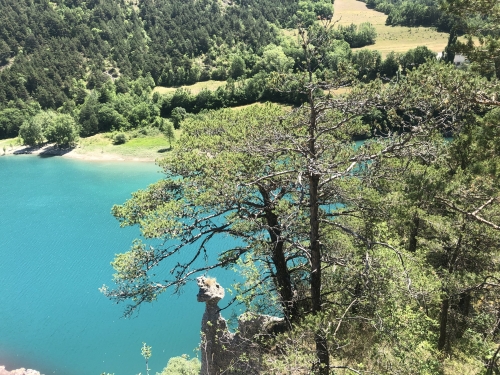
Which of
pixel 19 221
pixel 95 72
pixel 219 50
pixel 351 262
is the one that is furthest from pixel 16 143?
pixel 351 262

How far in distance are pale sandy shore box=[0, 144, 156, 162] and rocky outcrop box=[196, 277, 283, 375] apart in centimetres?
4566

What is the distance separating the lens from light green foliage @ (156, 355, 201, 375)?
15.7 m

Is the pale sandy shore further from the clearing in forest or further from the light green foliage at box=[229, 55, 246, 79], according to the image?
the clearing in forest

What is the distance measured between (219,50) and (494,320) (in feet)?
317

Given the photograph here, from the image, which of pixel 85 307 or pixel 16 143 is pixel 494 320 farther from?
pixel 16 143

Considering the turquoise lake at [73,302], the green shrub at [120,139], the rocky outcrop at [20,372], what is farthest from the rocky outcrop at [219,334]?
→ the green shrub at [120,139]

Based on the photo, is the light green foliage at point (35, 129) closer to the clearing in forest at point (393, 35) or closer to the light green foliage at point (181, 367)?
the clearing in forest at point (393, 35)

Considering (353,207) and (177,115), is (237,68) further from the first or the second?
(353,207)

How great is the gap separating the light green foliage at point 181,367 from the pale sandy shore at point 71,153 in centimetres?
4030

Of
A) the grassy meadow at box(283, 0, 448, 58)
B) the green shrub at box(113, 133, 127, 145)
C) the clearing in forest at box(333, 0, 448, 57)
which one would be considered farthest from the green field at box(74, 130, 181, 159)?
the clearing in forest at box(333, 0, 448, 57)

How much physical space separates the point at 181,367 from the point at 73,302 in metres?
10.4

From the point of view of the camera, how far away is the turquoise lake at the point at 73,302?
61.6ft

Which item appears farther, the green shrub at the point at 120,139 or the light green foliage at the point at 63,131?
the green shrub at the point at 120,139

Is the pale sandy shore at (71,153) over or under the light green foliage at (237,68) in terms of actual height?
under
